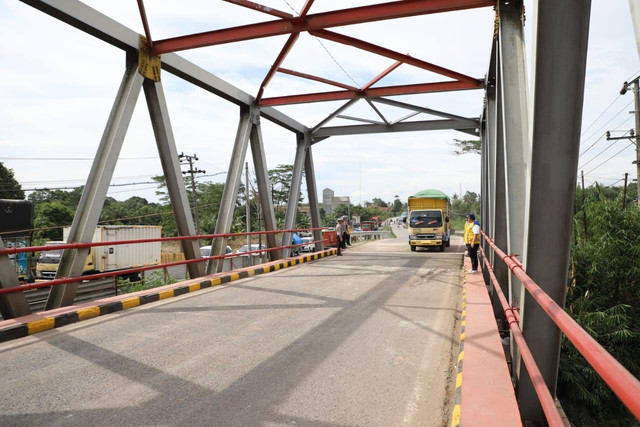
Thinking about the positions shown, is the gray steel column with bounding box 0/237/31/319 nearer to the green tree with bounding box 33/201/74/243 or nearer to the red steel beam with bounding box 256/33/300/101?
the red steel beam with bounding box 256/33/300/101

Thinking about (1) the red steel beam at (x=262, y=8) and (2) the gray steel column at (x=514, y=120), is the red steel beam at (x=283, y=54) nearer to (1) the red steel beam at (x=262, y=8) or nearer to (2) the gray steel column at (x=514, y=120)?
(1) the red steel beam at (x=262, y=8)

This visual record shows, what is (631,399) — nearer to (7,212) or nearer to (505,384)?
(505,384)

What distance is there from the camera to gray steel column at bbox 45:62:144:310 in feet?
22.9

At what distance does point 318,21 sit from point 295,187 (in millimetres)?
8543

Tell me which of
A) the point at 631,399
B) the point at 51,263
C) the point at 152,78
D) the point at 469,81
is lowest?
the point at 51,263

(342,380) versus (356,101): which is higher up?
(356,101)

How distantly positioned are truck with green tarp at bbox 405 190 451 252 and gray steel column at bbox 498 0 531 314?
16.4 meters

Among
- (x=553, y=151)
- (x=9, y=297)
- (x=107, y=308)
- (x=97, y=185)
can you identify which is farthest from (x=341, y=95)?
(x=553, y=151)

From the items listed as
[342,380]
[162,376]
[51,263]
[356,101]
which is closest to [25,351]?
[162,376]

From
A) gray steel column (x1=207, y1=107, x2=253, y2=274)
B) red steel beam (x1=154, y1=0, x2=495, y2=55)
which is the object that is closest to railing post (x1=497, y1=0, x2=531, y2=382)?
red steel beam (x1=154, y1=0, x2=495, y2=55)

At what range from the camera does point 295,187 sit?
16.5 m

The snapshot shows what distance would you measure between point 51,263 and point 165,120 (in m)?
20.7

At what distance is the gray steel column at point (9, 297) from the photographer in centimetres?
575

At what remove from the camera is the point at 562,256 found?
131 inches
